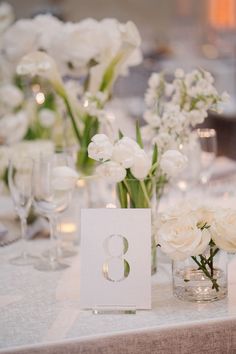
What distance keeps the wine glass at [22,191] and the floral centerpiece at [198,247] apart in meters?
0.37

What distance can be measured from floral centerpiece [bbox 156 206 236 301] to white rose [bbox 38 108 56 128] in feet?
3.38

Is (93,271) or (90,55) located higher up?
(90,55)

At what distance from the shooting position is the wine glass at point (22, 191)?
60.4 inches

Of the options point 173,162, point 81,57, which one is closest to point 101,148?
point 173,162

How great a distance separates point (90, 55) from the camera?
1958mm

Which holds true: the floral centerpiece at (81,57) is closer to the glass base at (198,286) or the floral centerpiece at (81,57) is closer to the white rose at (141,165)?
the white rose at (141,165)

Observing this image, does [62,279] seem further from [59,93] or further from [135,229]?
[59,93]

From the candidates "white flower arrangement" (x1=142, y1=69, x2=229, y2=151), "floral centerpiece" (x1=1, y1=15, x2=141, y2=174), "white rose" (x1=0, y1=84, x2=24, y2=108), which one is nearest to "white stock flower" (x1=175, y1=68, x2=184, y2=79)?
"white flower arrangement" (x1=142, y1=69, x2=229, y2=151)

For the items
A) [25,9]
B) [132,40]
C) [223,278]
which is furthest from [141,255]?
[25,9]

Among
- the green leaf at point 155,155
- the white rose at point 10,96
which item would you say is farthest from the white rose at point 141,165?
the white rose at point 10,96

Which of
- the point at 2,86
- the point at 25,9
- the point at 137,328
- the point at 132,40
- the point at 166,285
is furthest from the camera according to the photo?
the point at 25,9

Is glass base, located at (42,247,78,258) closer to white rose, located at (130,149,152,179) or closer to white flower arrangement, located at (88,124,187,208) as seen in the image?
white flower arrangement, located at (88,124,187,208)

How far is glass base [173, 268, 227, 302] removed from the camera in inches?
50.5

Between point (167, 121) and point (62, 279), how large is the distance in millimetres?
401
